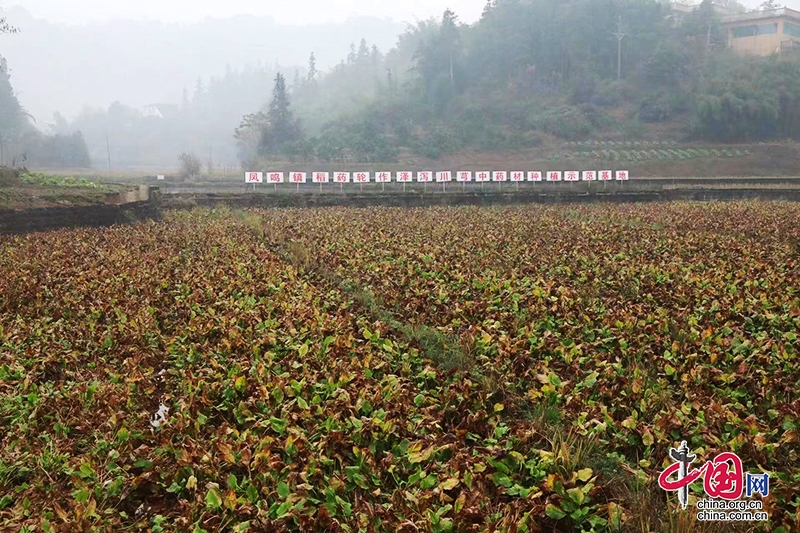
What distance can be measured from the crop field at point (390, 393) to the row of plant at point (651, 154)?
3474 cm

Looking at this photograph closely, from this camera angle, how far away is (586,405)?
178 inches

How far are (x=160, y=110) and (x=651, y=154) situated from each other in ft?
370

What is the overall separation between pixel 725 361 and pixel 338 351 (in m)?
3.40

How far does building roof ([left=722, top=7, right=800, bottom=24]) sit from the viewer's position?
56653 mm

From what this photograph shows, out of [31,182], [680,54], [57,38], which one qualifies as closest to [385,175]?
[31,182]

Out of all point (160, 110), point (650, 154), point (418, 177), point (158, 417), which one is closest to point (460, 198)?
point (418, 177)

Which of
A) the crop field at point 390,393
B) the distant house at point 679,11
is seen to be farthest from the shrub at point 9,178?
the distant house at point 679,11

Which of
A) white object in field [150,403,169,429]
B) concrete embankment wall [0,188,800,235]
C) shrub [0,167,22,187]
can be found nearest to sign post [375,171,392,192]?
concrete embankment wall [0,188,800,235]

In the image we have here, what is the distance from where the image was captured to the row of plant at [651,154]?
4122cm

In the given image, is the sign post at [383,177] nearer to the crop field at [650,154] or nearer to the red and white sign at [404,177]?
the red and white sign at [404,177]

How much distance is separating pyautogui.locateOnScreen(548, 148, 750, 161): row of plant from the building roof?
24.1 meters

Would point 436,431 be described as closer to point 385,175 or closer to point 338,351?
point 338,351

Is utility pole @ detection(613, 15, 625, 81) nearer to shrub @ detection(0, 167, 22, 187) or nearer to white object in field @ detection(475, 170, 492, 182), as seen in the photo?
white object in field @ detection(475, 170, 492, 182)

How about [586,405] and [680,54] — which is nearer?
[586,405]
